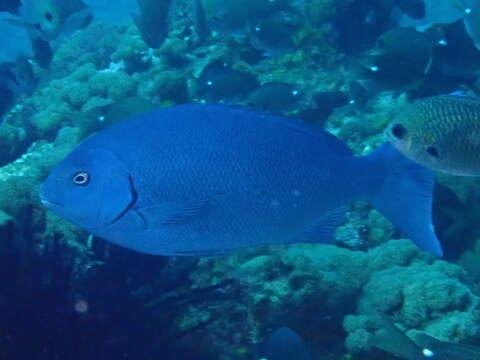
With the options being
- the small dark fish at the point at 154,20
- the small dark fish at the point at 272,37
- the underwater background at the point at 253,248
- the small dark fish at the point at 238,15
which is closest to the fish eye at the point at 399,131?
the underwater background at the point at 253,248

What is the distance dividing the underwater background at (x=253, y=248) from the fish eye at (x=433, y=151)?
946mm

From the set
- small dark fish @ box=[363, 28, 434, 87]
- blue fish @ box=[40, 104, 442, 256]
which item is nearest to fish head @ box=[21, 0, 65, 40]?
small dark fish @ box=[363, 28, 434, 87]

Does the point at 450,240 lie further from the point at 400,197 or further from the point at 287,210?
the point at 287,210

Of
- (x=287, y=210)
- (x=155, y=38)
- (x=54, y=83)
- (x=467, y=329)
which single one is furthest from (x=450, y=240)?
(x=54, y=83)

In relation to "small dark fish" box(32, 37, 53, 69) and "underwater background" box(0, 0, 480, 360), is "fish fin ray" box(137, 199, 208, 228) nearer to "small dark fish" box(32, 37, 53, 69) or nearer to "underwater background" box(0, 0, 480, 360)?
"underwater background" box(0, 0, 480, 360)

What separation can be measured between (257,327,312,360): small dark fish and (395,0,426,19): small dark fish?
31.1 feet

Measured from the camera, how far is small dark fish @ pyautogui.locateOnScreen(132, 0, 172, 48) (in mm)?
9594

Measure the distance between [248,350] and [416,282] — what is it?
142 cm

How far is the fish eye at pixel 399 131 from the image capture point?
2.71m

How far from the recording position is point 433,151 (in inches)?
109

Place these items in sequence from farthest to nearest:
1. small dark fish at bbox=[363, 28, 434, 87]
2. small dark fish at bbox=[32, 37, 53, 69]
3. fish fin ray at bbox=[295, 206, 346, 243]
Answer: small dark fish at bbox=[32, 37, 53, 69], small dark fish at bbox=[363, 28, 434, 87], fish fin ray at bbox=[295, 206, 346, 243]

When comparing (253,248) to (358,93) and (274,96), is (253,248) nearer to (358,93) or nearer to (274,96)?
(274,96)

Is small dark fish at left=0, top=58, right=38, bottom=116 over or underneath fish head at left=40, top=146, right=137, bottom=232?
underneath

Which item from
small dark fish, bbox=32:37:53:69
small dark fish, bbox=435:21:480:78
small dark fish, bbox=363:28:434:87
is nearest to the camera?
small dark fish, bbox=363:28:434:87
